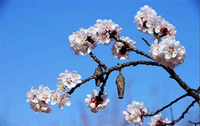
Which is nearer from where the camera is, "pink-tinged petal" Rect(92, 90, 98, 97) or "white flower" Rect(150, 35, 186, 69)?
"white flower" Rect(150, 35, 186, 69)

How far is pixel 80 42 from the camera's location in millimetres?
3420

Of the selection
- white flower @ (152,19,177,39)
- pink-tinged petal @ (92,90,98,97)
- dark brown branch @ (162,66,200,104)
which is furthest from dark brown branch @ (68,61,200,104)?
white flower @ (152,19,177,39)

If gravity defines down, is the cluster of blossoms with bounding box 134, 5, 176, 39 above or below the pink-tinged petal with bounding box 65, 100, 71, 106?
above

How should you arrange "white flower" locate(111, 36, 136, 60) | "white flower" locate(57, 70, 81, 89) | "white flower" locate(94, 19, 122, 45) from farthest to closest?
"white flower" locate(111, 36, 136, 60), "white flower" locate(94, 19, 122, 45), "white flower" locate(57, 70, 81, 89)

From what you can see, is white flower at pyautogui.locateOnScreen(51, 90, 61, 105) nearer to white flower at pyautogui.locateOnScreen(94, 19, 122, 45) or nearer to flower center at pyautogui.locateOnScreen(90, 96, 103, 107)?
flower center at pyautogui.locateOnScreen(90, 96, 103, 107)

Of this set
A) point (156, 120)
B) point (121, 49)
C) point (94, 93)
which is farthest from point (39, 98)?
point (156, 120)

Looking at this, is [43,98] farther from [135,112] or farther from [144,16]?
[144,16]

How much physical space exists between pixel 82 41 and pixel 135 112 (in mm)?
1085

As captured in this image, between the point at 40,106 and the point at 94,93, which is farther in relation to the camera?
the point at 94,93

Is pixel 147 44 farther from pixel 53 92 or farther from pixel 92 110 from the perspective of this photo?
pixel 53 92

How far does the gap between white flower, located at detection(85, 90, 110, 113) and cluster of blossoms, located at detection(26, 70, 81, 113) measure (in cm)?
28

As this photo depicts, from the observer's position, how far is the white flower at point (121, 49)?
3824mm

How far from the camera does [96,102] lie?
3.38 m

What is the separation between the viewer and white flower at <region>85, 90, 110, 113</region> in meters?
3.34
